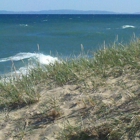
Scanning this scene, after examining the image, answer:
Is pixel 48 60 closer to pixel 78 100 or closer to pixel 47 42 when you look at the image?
pixel 78 100

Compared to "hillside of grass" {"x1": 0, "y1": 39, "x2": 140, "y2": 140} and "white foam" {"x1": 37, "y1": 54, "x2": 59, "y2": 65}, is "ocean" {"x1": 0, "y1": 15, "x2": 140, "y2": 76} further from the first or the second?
"hillside of grass" {"x1": 0, "y1": 39, "x2": 140, "y2": 140}

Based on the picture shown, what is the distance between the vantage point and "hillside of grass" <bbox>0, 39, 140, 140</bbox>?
3.74 meters

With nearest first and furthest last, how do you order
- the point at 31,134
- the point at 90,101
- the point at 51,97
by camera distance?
the point at 31,134 < the point at 90,101 < the point at 51,97

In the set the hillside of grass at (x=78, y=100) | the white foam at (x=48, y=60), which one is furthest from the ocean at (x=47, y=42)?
the hillside of grass at (x=78, y=100)

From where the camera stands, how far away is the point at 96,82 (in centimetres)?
497

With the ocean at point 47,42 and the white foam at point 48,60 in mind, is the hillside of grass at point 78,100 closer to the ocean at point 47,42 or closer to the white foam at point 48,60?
the white foam at point 48,60

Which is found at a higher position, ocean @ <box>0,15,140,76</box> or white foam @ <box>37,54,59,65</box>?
white foam @ <box>37,54,59,65</box>

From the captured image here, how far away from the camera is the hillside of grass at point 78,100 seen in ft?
12.3

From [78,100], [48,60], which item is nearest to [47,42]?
[48,60]

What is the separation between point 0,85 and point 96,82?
1.33 meters

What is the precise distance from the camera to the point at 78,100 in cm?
457

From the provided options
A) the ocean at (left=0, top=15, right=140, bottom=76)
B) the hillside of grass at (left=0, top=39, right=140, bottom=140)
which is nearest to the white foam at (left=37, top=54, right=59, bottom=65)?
the ocean at (left=0, top=15, right=140, bottom=76)

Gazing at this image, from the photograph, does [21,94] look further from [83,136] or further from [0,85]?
[83,136]

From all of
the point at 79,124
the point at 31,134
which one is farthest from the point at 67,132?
the point at 31,134
